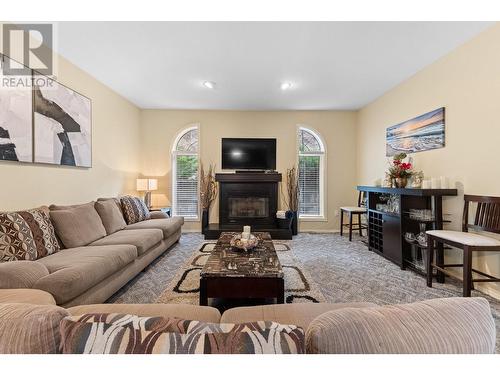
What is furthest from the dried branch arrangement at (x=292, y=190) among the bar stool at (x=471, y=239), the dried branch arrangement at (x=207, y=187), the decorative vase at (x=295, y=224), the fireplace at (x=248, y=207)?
the bar stool at (x=471, y=239)

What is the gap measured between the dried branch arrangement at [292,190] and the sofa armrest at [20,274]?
4.23m

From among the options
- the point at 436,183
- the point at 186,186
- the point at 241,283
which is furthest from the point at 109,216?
the point at 436,183

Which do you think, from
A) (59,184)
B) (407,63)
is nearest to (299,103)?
(407,63)

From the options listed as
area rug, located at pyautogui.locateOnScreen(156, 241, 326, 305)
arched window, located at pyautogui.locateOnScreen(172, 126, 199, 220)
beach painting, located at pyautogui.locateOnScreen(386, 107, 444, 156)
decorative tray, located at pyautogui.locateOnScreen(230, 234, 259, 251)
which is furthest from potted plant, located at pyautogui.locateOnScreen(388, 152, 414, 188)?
arched window, located at pyautogui.locateOnScreen(172, 126, 199, 220)

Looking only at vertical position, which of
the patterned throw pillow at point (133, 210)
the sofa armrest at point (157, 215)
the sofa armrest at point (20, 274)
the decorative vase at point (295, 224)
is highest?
the patterned throw pillow at point (133, 210)

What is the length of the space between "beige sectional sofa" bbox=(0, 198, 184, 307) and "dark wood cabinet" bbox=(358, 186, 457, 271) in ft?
10.6

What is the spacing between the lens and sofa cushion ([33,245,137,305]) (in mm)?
1626

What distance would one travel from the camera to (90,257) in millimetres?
2062

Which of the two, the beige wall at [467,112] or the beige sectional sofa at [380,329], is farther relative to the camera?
the beige wall at [467,112]

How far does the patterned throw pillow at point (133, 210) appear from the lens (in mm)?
3666

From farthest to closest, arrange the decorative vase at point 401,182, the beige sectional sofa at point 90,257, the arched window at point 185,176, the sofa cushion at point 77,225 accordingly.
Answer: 1. the arched window at point 185,176
2. the decorative vase at point 401,182
3. the sofa cushion at point 77,225
4. the beige sectional sofa at point 90,257

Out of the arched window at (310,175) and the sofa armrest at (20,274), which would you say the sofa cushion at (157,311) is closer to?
the sofa armrest at (20,274)
